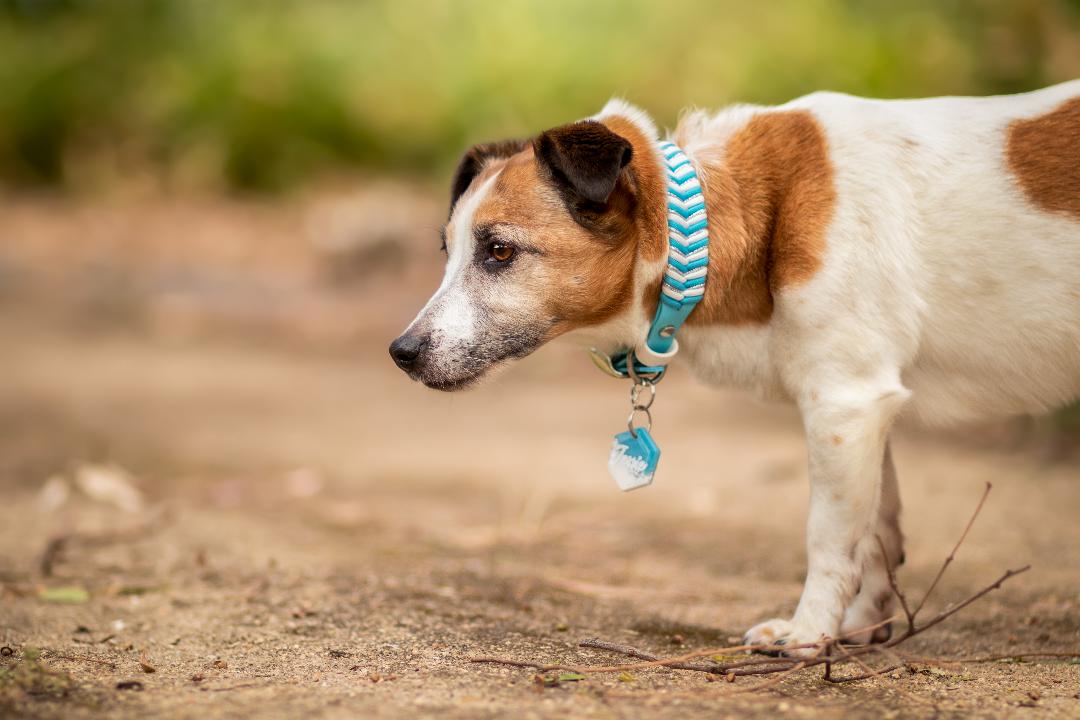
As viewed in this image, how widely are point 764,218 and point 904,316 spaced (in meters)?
0.44

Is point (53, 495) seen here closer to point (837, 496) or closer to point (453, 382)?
point (453, 382)

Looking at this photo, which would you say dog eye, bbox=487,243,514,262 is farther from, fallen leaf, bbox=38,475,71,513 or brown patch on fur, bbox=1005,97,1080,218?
fallen leaf, bbox=38,475,71,513

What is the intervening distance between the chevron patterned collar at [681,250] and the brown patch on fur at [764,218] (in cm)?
4

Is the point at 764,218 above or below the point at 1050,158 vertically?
below

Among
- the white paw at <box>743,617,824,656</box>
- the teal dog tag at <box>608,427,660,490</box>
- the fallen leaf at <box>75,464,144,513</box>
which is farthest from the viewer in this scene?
the fallen leaf at <box>75,464,144,513</box>

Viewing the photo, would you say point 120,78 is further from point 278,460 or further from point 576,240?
point 576,240

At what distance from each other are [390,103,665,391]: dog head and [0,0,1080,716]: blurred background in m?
0.73

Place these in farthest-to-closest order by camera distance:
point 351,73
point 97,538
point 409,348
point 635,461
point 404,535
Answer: point 351,73, point 404,535, point 97,538, point 635,461, point 409,348

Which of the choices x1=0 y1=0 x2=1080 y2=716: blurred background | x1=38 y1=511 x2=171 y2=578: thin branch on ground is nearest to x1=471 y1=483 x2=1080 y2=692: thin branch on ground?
x1=0 y1=0 x2=1080 y2=716: blurred background

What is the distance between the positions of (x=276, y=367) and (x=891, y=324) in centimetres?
555

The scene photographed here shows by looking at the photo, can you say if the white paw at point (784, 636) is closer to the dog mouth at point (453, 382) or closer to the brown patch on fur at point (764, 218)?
the brown patch on fur at point (764, 218)

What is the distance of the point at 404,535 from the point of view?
173 inches

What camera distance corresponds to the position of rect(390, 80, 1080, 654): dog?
9.59 feet

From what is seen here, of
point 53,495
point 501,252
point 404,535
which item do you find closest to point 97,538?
point 53,495
